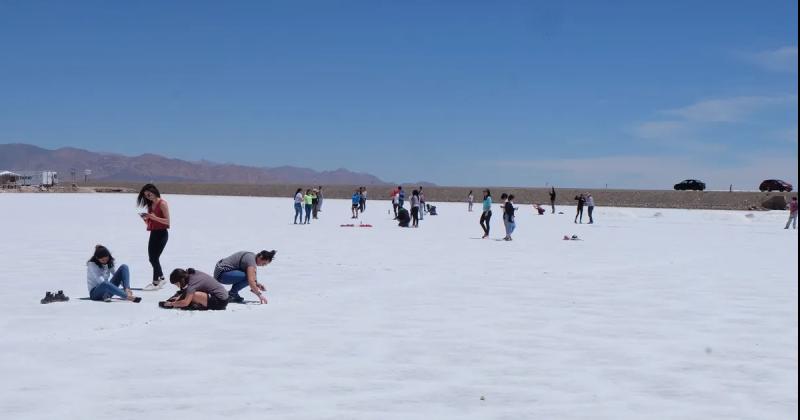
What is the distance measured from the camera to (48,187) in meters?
96.6

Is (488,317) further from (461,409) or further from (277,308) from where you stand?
(461,409)

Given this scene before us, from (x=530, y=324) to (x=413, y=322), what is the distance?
1.24 meters

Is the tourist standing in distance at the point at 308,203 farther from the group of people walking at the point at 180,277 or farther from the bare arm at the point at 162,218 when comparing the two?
the bare arm at the point at 162,218

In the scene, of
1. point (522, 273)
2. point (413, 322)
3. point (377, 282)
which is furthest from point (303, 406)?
point (522, 273)

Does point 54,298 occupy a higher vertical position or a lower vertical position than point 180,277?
lower

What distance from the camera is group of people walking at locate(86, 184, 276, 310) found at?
376 inches

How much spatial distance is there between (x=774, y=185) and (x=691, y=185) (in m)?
7.68

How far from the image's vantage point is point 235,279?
10195mm

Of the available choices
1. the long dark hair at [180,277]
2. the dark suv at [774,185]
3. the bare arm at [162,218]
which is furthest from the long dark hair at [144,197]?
the dark suv at [774,185]

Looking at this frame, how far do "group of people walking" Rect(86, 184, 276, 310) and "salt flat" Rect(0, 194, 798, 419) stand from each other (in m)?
0.21

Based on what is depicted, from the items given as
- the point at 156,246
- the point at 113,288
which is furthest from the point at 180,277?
the point at 156,246

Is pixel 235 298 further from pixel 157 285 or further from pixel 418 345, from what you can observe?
pixel 418 345

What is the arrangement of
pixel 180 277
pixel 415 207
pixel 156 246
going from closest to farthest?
pixel 180 277, pixel 156 246, pixel 415 207

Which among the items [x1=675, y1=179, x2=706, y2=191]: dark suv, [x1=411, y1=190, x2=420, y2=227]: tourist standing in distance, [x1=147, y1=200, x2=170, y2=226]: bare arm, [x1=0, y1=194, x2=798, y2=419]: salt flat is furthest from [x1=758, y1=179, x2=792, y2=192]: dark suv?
[x1=147, y1=200, x2=170, y2=226]: bare arm
